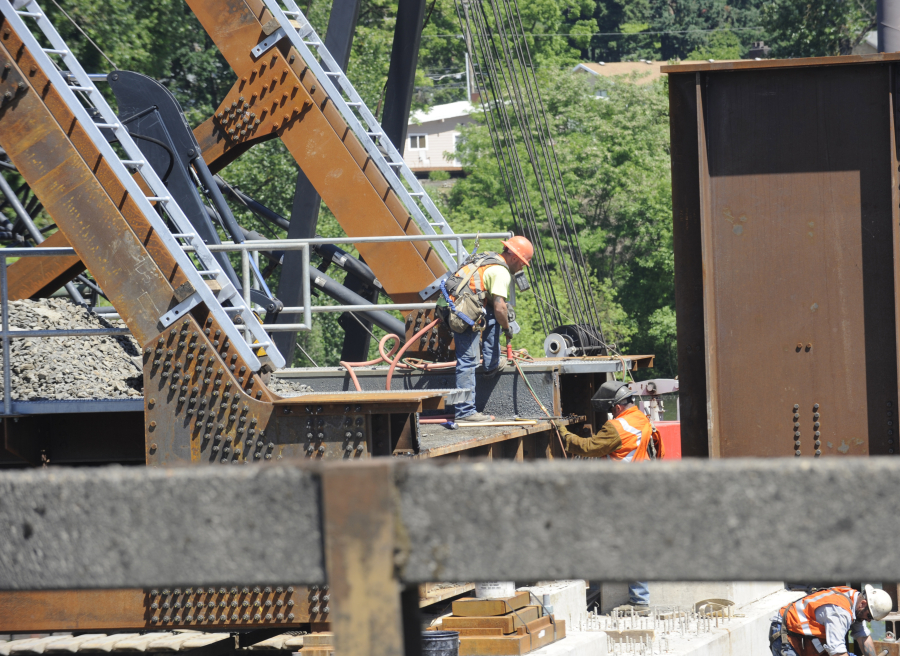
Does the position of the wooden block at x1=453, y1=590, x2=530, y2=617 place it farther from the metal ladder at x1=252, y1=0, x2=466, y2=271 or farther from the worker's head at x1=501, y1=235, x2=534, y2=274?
the metal ladder at x1=252, y1=0, x2=466, y2=271

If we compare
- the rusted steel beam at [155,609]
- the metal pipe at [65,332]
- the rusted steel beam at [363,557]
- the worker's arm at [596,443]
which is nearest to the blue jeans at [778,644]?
the worker's arm at [596,443]

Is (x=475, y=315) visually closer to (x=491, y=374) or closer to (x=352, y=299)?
(x=491, y=374)

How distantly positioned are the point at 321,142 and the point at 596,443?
4.41m

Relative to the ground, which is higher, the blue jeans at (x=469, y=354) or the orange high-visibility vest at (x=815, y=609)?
the blue jeans at (x=469, y=354)

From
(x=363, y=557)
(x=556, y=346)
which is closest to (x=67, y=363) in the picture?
(x=556, y=346)

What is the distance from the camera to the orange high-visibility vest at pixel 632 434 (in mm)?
9242

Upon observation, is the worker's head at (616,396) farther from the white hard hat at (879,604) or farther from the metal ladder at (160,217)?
the metal ladder at (160,217)

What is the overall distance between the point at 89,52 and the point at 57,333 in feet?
57.8

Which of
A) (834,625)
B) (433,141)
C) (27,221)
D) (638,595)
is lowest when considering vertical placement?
(638,595)

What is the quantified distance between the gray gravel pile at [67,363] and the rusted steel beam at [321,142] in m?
2.87

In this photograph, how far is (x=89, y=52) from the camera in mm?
22359

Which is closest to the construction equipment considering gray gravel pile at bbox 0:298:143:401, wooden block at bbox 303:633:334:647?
wooden block at bbox 303:633:334:647

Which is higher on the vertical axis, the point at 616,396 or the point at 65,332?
the point at 65,332

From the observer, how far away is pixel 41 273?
31.3 feet
